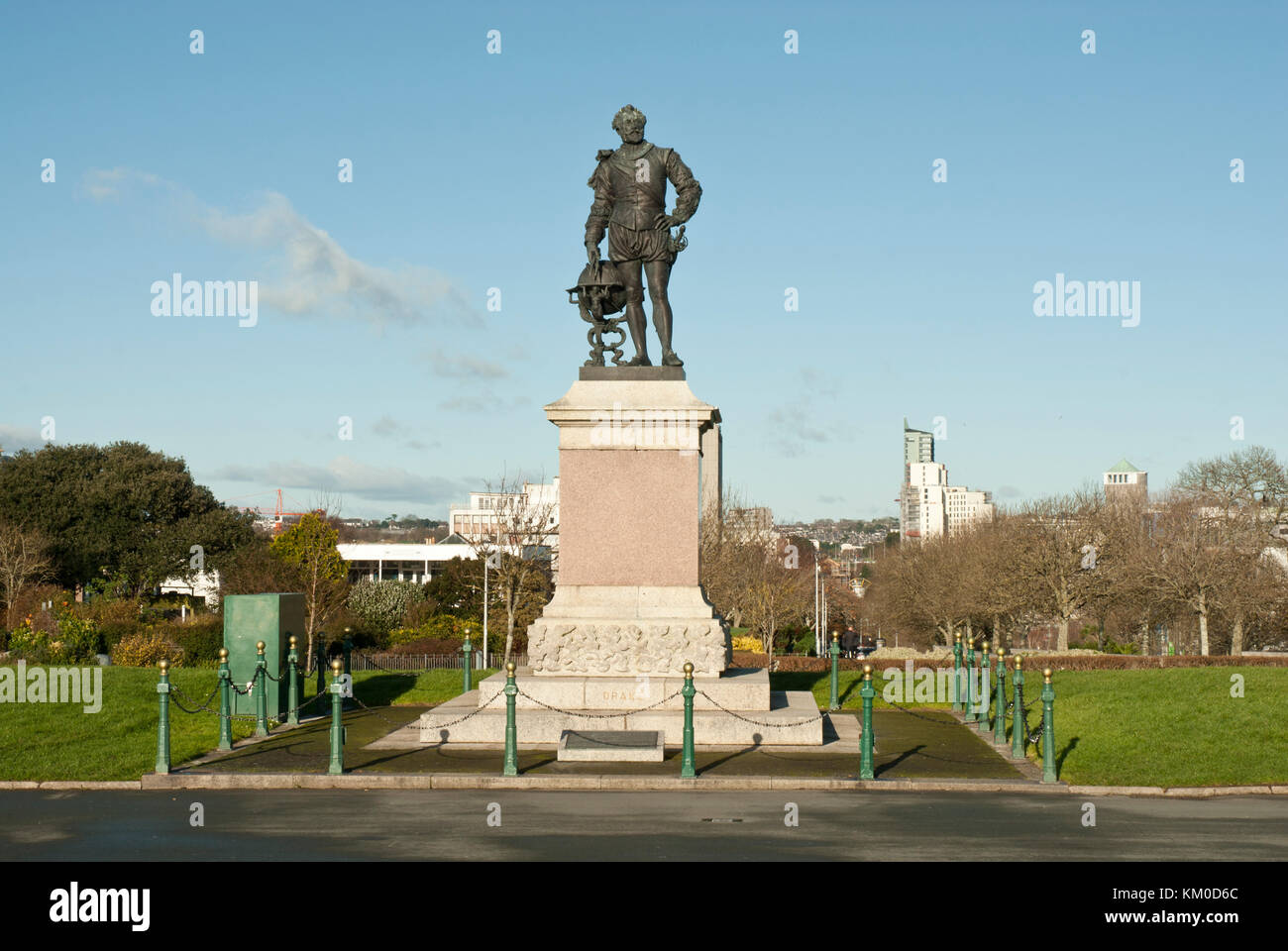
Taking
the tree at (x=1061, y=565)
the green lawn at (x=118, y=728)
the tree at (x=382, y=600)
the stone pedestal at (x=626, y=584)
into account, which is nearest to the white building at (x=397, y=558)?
the tree at (x=382, y=600)

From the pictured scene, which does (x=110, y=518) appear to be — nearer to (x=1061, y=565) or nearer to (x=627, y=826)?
(x=1061, y=565)

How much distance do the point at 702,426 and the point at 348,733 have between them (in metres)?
6.55

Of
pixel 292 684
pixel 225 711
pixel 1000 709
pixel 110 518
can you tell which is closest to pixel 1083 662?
pixel 1000 709

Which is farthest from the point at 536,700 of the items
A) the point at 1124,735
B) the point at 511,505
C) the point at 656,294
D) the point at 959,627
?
the point at 959,627

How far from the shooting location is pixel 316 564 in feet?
158

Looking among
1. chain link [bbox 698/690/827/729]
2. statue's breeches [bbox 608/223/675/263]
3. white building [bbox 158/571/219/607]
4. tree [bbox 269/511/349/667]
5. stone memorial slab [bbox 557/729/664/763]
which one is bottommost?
stone memorial slab [bbox 557/729/664/763]

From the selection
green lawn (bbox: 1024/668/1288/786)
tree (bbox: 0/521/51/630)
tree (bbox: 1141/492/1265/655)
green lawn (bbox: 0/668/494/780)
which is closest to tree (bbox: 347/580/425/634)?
tree (bbox: 0/521/51/630)

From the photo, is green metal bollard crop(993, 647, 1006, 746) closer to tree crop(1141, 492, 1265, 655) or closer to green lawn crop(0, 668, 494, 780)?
green lawn crop(0, 668, 494, 780)

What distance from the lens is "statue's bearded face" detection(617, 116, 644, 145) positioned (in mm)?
18828

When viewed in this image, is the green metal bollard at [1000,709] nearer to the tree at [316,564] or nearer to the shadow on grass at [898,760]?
the shadow on grass at [898,760]

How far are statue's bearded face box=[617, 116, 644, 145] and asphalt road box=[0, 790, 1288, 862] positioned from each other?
9894 millimetres

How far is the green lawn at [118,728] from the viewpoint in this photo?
1535 cm

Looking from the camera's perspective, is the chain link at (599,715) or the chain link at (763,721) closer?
the chain link at (763,721)

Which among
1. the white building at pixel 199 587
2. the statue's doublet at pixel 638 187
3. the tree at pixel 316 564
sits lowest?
the white building at pixel 199 587
